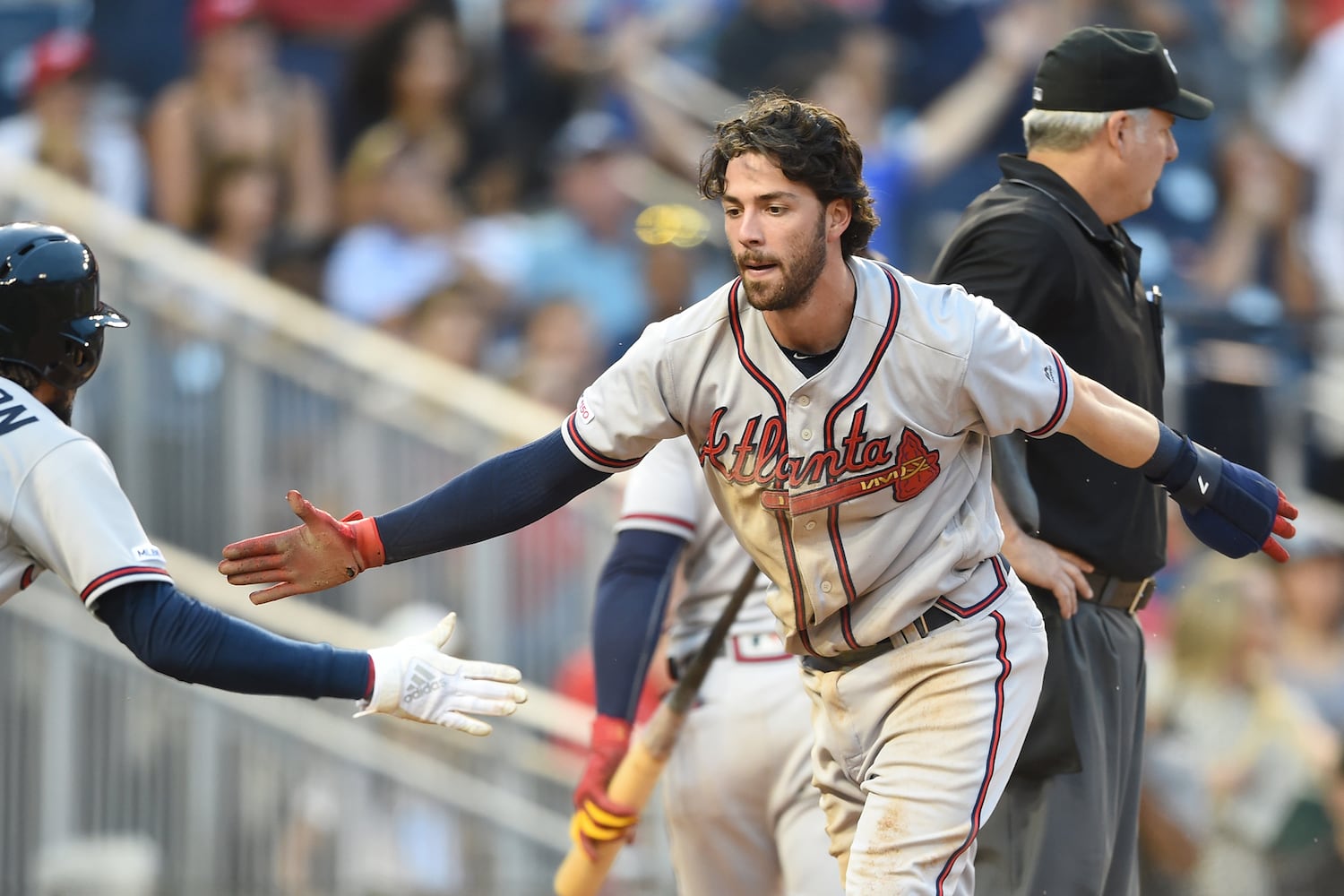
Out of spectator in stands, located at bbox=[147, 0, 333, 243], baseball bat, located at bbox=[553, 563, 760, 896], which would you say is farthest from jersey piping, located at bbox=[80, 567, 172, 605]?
spectator in stands, located at bbox=[147, 0, 333, 243]

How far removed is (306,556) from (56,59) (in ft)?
20.4

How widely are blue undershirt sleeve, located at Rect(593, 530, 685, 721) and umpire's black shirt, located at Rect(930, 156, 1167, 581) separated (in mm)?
1074

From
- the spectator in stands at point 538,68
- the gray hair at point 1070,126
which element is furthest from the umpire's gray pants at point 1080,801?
the spectator in stands at point 538,68

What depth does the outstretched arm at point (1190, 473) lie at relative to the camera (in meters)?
3.56

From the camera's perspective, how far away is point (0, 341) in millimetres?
3562

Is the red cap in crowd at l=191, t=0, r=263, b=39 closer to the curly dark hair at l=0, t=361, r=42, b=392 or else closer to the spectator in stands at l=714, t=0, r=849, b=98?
the spectator in stands at l=714, t=0, r=849, b=98

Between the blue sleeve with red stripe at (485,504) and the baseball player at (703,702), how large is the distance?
1.08 m

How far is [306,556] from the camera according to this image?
3.47 metres

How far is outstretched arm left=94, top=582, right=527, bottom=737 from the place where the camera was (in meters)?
3.33

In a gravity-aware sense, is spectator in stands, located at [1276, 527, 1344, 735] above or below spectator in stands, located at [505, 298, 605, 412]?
below

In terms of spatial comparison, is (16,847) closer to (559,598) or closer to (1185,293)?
(559,598)

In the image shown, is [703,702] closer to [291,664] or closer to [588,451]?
[588,451]

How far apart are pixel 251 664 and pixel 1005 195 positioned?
2.11 metres

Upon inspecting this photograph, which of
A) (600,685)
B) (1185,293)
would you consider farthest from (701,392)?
(1185,293)
